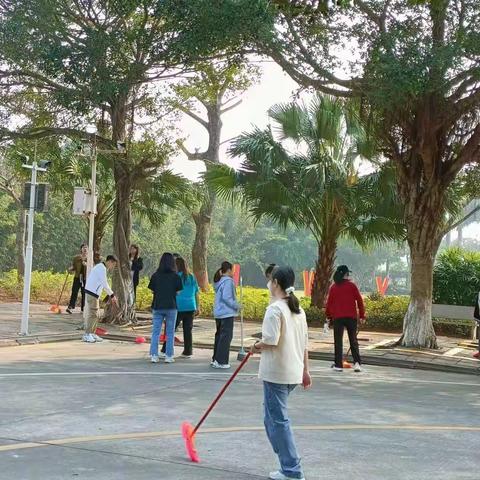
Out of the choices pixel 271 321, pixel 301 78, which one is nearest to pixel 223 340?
pixel 271 321

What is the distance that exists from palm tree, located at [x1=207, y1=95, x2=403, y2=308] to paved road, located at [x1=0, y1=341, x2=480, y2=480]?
8365 mm

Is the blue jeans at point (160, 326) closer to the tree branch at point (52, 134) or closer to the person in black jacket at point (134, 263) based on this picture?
the tree branch at point (52, 134)

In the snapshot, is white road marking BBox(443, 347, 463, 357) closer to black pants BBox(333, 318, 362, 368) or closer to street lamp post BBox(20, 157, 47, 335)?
black pants BBox(333, 318, 362, 368)

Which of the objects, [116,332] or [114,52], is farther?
[116,332]

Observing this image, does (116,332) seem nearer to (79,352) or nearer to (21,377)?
(79,352)

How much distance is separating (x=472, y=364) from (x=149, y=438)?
8.39 metres

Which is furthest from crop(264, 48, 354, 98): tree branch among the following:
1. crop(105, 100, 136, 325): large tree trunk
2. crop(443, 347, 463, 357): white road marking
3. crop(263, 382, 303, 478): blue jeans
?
crop(263, 382, 303, 478): blue jeans

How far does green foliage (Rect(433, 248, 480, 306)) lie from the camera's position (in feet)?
65.4

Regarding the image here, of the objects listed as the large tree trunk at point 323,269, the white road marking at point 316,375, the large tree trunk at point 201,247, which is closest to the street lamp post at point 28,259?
the white road marking at point 316,375

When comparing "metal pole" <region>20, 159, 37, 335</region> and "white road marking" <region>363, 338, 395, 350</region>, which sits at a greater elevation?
"metal pole" <region>20, 159, 37, 335</region>

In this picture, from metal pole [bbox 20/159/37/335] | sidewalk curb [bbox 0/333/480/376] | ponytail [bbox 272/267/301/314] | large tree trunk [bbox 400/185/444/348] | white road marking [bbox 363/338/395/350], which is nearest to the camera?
ponytail [bbox 272/267/301/314]

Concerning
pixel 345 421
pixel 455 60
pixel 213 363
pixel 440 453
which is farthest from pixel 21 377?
pixel 455 60

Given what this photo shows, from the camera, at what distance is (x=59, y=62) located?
13.9 metres

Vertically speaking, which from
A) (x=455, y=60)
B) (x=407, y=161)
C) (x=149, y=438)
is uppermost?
(x=455, y=60)
